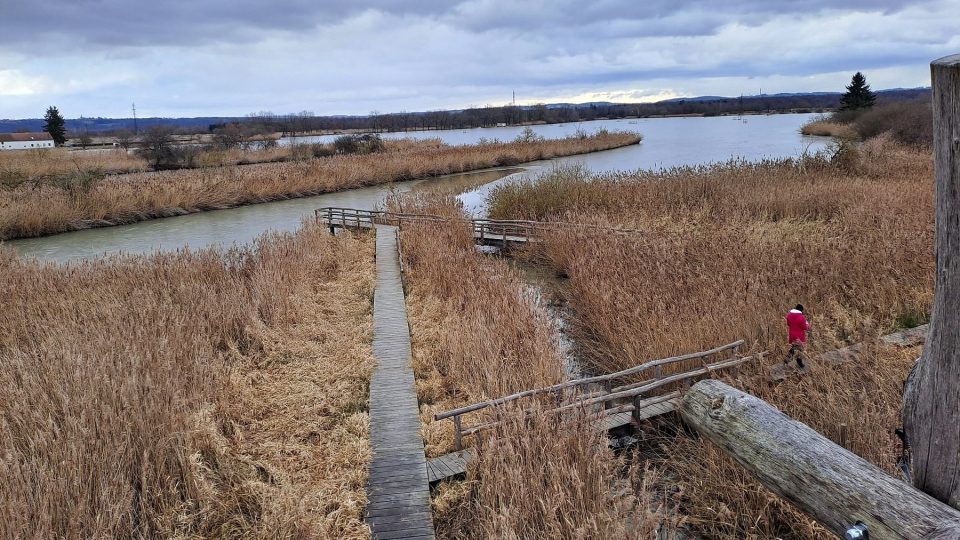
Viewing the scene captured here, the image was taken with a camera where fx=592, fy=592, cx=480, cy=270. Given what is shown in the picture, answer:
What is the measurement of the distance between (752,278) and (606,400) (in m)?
4.38

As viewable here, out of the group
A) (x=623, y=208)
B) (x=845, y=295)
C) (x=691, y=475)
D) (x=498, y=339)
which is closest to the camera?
(x=691, y=475)

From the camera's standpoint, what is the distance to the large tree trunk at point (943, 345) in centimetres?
249

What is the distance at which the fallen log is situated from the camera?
2713mm

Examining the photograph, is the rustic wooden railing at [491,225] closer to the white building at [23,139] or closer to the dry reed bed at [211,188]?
the dry reed bed at [211,188]

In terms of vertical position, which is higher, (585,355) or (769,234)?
(769,234)

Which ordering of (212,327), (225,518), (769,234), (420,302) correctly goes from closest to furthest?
(225,518)
(212,327)
(420,302)
(769,234)

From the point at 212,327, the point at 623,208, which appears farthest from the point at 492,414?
the point at 623,208

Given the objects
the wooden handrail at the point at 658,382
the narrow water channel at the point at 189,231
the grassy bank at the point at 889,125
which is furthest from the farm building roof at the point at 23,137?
the wooden handrail at the point at 658,382

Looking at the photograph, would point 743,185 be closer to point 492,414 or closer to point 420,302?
point 420,302

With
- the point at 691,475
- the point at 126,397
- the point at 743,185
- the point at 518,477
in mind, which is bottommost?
the point at 691,475

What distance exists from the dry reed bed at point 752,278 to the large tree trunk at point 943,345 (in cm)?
195

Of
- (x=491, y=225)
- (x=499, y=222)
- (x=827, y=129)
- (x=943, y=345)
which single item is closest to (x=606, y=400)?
(x=943, y=345)

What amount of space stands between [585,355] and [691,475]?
3.94 meters

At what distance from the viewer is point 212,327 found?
879cm
